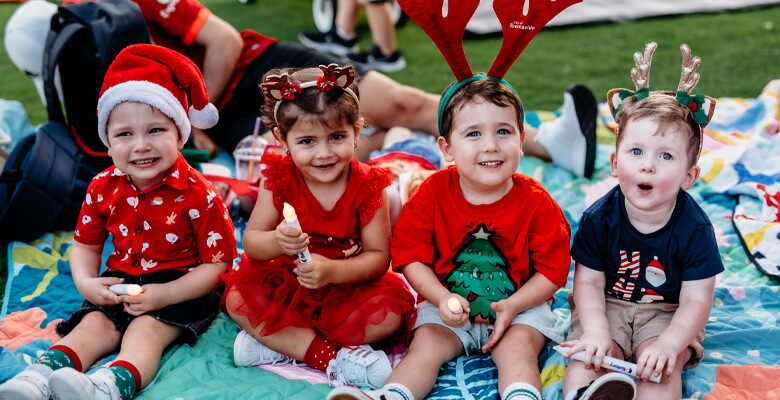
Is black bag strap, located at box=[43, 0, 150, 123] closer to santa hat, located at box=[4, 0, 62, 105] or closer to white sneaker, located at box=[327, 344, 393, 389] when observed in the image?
santa hat, located at box=[4, 0, 62, 105]

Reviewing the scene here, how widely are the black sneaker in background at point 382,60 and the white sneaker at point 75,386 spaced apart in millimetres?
3524

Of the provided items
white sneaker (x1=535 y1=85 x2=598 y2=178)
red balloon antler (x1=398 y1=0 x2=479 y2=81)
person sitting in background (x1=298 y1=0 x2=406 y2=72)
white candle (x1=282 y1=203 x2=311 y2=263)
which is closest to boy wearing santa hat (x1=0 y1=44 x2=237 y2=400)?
white candle (x1=282 y1=203 x2=311 y2=263)

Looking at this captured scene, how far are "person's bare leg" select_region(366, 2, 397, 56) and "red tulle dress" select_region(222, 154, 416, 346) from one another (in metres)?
3.09

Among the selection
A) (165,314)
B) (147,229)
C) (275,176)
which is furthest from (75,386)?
(275,176)

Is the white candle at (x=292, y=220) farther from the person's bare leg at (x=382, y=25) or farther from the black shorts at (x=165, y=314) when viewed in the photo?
the person's bare leg at (x=382, y=25)

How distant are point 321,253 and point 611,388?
33.8 inches

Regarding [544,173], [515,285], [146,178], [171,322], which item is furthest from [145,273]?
[544,173]

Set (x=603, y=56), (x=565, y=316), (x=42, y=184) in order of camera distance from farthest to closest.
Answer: (x=603, y=56)
(x=42, y=184)
(x=565, y=316)

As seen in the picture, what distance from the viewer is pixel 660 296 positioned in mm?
1746

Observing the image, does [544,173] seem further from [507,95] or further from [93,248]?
[93,248]

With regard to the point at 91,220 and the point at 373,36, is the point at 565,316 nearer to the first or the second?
the point at 91,220

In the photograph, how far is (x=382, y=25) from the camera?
4.79m

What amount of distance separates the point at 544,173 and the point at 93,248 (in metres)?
1.86

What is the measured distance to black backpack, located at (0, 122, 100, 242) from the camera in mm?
2363
